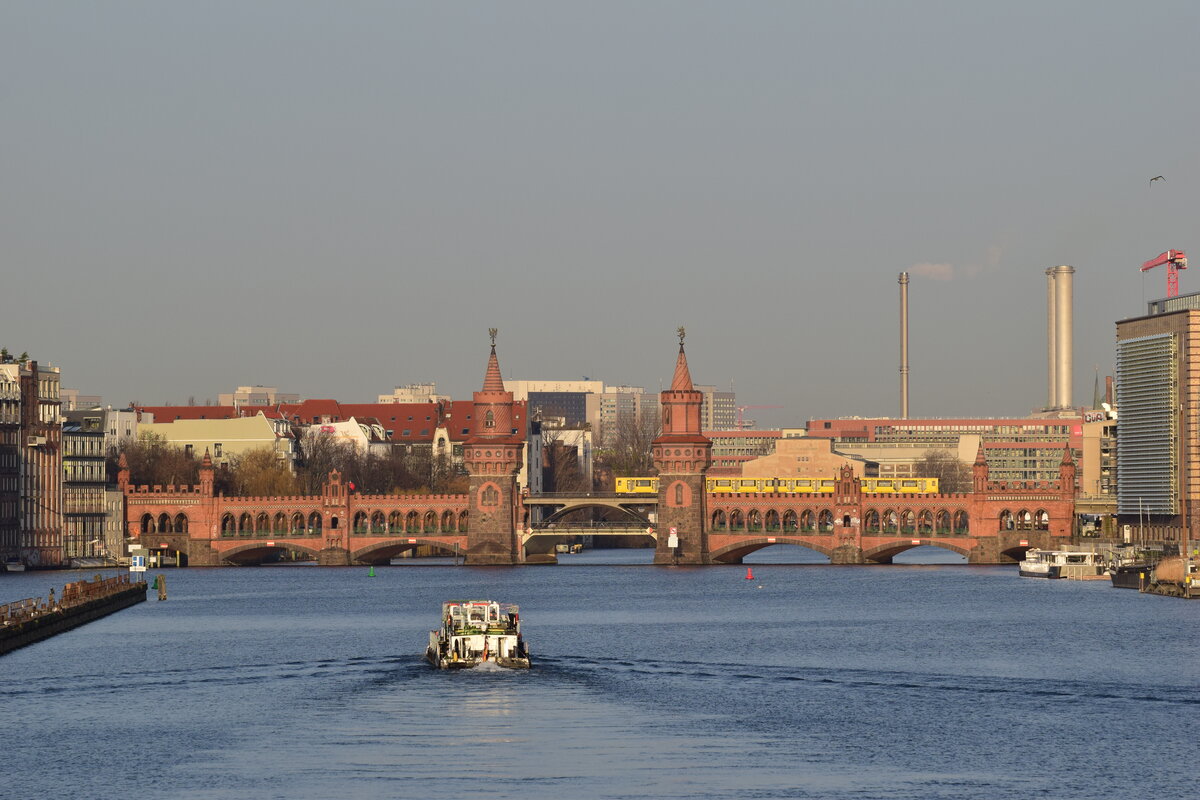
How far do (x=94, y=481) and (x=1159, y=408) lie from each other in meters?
85.1

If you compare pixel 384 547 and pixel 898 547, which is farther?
Result: pixel 384 547

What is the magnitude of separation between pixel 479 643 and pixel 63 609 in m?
34.1

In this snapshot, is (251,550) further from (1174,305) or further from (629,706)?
(629,706)

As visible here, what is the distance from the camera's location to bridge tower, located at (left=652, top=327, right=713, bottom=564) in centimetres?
18212

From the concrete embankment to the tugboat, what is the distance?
1998 cm

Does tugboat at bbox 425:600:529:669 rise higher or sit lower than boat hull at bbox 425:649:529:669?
higher

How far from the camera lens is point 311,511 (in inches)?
7475

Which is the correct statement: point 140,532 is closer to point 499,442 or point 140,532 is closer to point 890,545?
point 499,442

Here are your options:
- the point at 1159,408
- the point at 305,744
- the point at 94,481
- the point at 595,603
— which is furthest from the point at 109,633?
the point at 1159,408

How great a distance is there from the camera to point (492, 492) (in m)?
184

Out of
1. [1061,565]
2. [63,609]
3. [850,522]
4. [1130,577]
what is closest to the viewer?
[63,609]

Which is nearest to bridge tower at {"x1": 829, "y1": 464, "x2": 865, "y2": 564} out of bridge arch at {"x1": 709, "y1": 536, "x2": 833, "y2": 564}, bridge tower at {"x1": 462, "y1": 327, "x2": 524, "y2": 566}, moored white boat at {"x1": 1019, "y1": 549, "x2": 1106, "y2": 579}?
bridge arch at {"x1": 709, "y1": 536, "x2": 833, "y2": 564}

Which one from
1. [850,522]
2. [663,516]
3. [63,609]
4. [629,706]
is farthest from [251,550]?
[629,706]

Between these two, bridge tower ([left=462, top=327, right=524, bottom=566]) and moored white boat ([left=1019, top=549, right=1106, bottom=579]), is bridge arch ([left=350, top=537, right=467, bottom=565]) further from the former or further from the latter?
moored white boat ([left=1019, top=549, right=1106, bottom=579])
